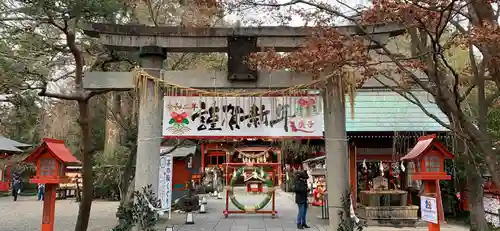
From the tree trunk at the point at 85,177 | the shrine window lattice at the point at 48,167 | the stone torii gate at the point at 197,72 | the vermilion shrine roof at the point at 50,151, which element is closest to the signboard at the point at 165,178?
the tree trunk at the point at 85,177

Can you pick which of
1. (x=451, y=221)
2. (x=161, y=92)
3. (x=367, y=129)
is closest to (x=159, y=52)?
(x=161, y=92)

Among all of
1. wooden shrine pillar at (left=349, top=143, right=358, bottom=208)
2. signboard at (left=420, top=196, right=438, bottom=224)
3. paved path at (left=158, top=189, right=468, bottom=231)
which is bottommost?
paved path at (left=158, top=189, right=468, bottom=231)

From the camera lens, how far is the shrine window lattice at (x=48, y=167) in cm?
898

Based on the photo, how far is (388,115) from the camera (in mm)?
15766

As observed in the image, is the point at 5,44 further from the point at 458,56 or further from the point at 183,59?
the point at 458,56

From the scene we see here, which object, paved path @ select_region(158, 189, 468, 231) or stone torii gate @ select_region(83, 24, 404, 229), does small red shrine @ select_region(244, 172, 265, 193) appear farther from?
stone torii gate @ select_region(83, 24, 404, 229)

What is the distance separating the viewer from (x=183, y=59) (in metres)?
15.6

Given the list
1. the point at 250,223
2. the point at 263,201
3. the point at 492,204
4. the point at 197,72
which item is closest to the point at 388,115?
the point at 492,204

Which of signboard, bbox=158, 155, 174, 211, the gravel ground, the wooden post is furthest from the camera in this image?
the gravel ground

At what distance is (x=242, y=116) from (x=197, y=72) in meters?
1.36

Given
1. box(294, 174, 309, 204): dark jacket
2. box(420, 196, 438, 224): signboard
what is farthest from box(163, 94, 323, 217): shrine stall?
box(294, 174, 309, 204): dark jacket

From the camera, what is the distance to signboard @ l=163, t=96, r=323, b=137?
8.19 meters

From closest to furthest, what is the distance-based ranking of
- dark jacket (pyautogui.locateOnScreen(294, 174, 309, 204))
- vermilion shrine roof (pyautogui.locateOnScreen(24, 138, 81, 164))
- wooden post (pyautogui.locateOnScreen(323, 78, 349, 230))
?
wooden post (pyautogui.locateOnScreen(323, 78, 349, 230))
vermilion shrine roof (pyautogui.locateOnScreen(24, 138, 81, 164))
dark jacket (pyautogui.locateOnScreen(294, 174, 309, 204))

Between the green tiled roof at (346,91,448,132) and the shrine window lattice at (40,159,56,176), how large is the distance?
10.2 metres
